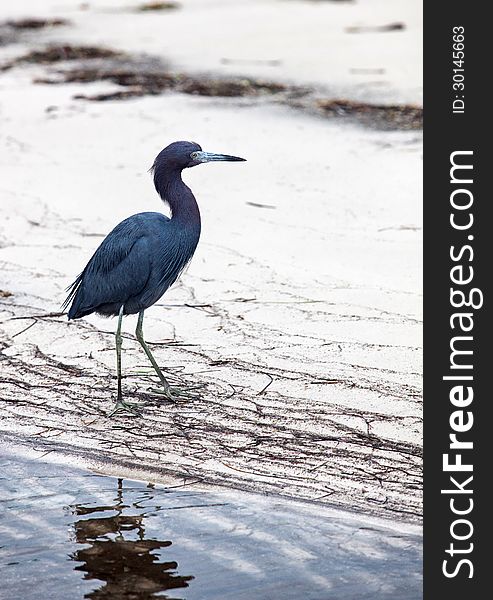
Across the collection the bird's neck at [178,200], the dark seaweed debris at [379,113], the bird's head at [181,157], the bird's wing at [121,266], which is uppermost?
the dark seaweed debris at [379,113]

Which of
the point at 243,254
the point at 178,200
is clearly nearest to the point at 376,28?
the point at 243,254

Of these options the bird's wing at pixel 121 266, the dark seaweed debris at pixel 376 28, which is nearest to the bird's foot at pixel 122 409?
the bird's wing at pixel 121 266

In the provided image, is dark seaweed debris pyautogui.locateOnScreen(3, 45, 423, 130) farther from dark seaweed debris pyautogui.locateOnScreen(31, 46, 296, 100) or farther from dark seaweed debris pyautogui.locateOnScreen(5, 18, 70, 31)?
dark seaweed debris pyautogui.locateOnScreen(5, 18, 70, 31)

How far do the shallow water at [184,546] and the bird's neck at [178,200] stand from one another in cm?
145

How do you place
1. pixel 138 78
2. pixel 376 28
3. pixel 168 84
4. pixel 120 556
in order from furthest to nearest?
pixel 376 28, pixel 138 78, pixel 168 84, pixel 120 556

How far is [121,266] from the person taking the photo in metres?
6.46

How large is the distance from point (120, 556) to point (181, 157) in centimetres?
221

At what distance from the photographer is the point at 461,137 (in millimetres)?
7770

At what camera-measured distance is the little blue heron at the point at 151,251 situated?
6.44 metres

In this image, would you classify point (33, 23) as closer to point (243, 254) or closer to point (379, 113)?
point (379, 113)

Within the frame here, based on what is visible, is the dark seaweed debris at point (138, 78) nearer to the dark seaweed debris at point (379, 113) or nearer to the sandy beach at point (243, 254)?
the sandy beach at point (243, 254)

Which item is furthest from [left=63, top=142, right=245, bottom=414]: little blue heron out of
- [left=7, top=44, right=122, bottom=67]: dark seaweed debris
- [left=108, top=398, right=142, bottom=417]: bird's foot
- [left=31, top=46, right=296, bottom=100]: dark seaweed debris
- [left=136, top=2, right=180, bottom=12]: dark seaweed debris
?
[left=136, top=2, right=180, bottom=12]: dark seaweed debris

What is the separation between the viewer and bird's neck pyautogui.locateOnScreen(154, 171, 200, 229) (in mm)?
6488

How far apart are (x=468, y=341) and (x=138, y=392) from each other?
6.02ft
